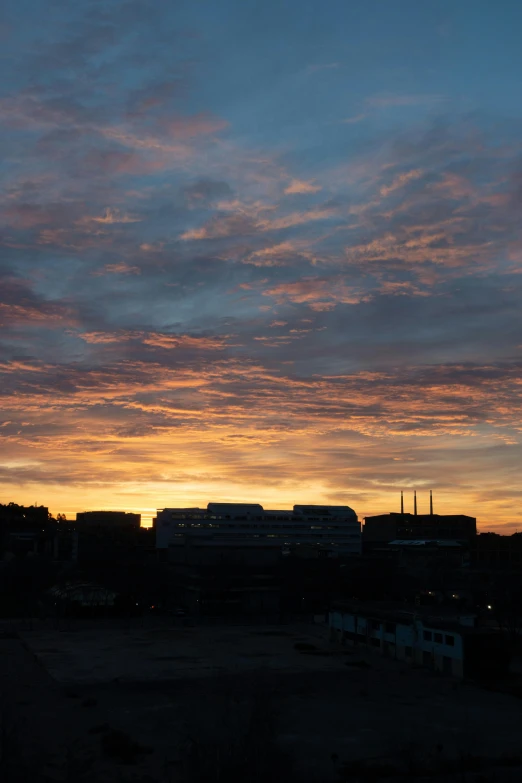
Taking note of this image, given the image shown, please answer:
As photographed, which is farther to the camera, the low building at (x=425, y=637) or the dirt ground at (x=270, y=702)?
the low building at (x=425, y=637)

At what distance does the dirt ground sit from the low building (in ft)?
7.98

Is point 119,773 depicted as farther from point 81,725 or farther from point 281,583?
point 281,583

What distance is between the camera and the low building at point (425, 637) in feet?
233

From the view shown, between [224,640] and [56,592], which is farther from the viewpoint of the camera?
[56,592]

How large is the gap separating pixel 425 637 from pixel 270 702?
3866cm

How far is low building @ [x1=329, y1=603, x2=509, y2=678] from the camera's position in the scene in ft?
233

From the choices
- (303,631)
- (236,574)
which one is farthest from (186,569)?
(303,631)

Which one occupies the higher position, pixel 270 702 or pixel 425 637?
pixel 270 702

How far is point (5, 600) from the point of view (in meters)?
130

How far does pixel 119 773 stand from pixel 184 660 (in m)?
37.6

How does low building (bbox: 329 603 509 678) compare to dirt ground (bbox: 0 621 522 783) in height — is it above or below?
above

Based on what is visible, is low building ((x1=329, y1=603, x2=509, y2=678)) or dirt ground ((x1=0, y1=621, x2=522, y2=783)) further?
low building ((x1=329, y1=603, x2=509, y2=678))

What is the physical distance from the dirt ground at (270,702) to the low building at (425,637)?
2.43 meters

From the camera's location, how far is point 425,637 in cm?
7738
